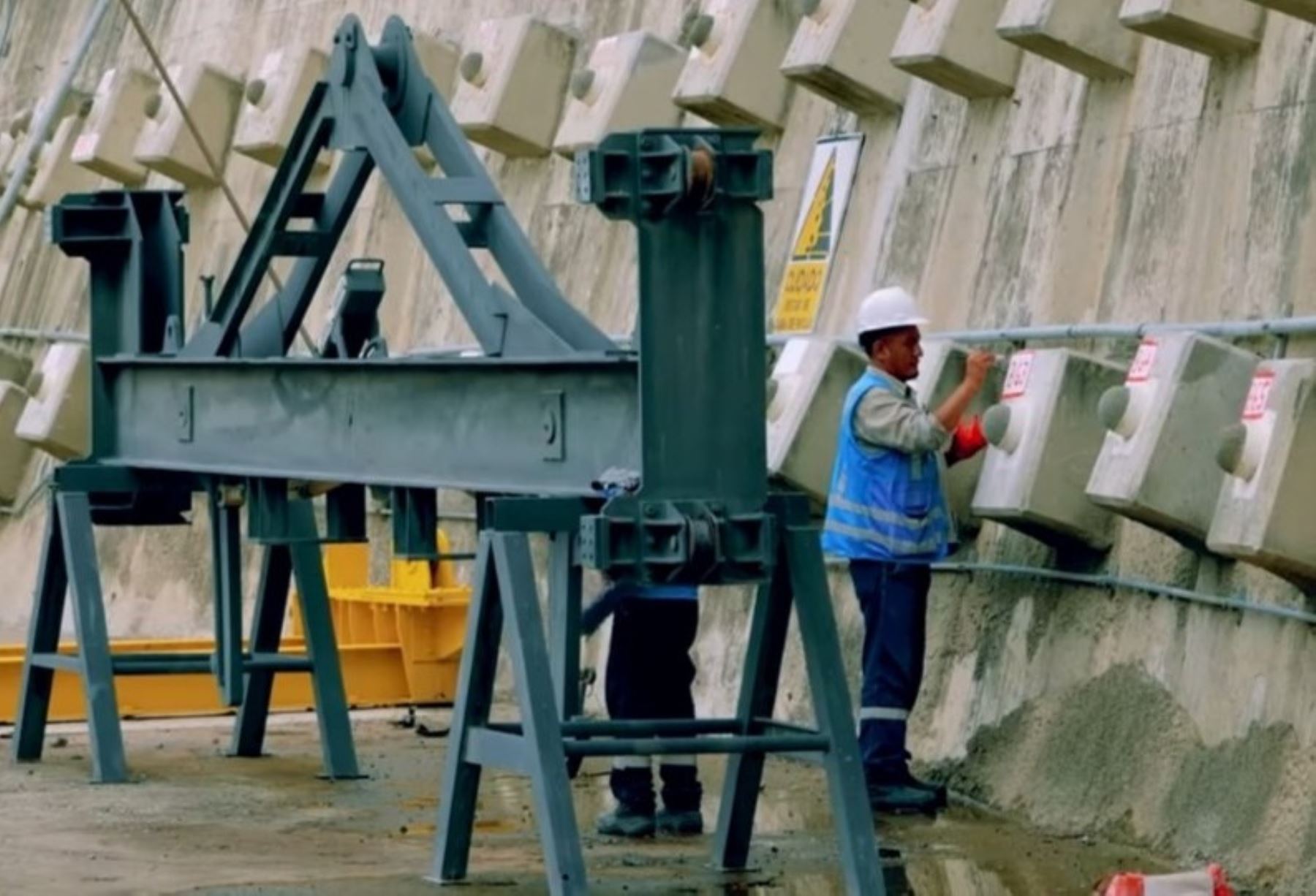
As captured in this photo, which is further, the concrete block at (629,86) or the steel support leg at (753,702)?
the concrete block at (629,86)

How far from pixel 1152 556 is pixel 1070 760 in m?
0.74

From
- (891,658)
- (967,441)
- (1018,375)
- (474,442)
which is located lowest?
(891,658)

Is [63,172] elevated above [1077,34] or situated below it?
below

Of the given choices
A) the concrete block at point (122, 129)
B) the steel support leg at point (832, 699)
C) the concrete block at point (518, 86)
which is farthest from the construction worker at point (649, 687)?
the concrete block at point (122, 129)

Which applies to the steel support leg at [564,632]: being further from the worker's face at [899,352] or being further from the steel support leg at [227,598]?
the steel support leg at [227,598]

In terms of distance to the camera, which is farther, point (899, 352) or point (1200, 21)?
point (899, 352)

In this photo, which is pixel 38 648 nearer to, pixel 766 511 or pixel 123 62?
pixel 766 511

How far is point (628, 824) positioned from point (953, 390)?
77.7 inches

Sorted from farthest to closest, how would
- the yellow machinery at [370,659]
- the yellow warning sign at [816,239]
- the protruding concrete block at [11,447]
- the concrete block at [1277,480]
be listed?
the protruding concrete block at [11,447] < the yellow machinery at [370,659] < the yellow warning sign at [816,239] < the concrete block at [1277,480]

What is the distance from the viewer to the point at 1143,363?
11.1 m

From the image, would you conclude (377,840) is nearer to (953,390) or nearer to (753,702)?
(753,702)

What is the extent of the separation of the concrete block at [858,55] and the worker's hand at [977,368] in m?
2.58

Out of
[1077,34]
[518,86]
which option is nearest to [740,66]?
[518,86]

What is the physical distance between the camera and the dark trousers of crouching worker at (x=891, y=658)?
12.0 m
